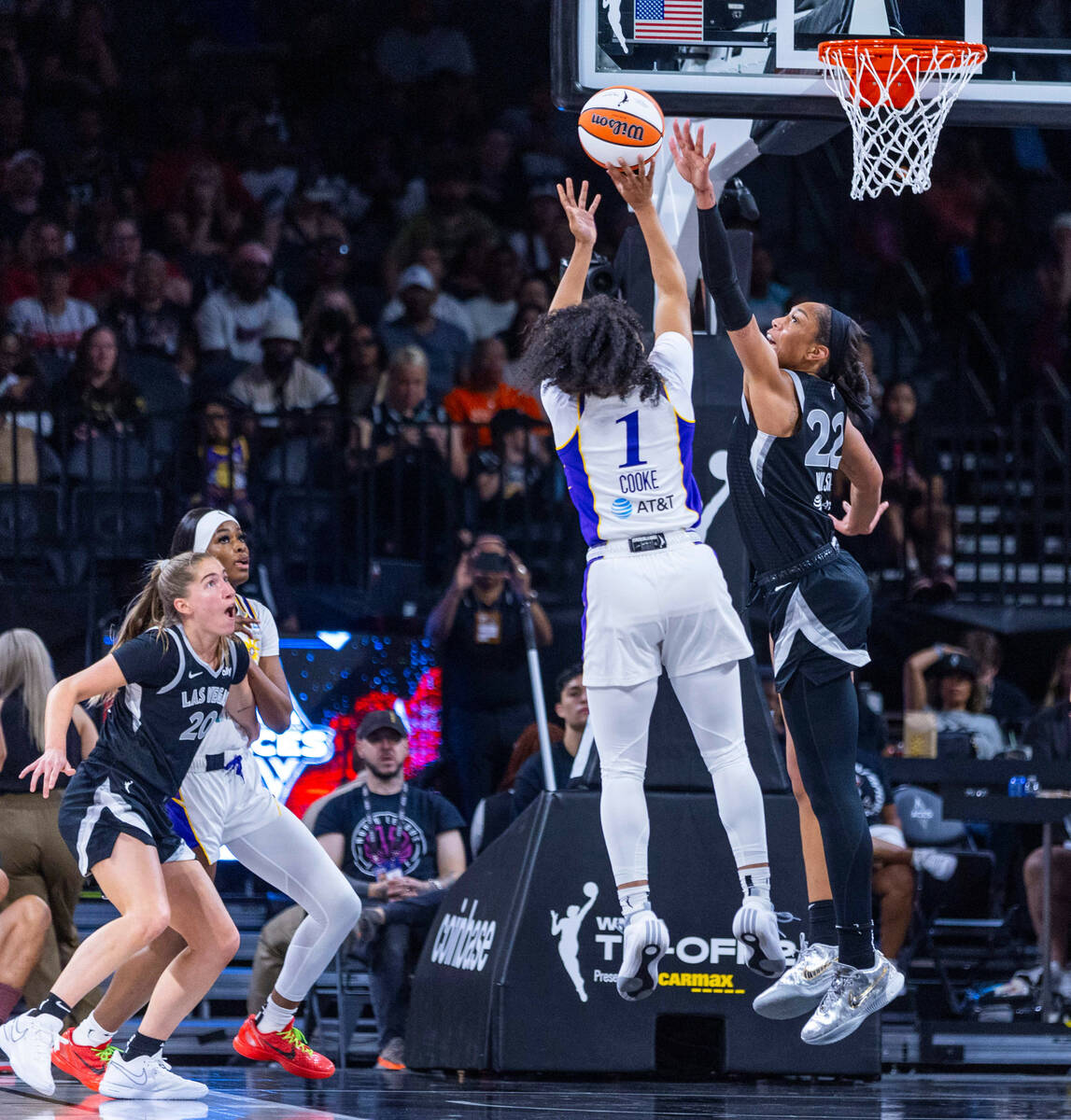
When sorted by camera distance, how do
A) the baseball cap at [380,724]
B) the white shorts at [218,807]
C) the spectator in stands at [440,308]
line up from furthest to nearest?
the spectator in stands at [440,308] → the baseball cap at [380,724] → the white shorts at [218,807]

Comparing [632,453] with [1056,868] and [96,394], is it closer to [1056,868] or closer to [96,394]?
[1056,868]

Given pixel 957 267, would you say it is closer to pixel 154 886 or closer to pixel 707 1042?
pixel 707 1042

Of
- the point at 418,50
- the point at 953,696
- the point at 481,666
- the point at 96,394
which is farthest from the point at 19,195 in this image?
the point at 953,696

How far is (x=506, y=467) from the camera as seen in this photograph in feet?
39.9

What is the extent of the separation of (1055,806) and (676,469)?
388 cm

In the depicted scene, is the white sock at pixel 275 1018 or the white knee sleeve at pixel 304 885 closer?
the white knee sleeve at pixel 304 885

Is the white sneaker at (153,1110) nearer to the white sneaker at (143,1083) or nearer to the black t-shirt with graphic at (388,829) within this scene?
the white sneaker at (143,1083)

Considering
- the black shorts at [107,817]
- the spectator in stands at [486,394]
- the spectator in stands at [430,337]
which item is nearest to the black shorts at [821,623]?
the black shorts at [107,817]

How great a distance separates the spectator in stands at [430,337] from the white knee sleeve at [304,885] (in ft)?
21.1

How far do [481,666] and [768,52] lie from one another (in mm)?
5059

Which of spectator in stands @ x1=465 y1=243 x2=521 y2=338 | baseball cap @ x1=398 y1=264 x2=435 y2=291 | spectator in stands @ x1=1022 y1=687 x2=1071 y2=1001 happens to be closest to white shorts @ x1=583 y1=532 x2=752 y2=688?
spectator in stands @ x1=1022 y1=687 x2=1071 y2=1001

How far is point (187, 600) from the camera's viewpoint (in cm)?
697

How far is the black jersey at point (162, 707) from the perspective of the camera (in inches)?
269

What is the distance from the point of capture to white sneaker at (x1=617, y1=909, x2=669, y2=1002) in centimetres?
622
